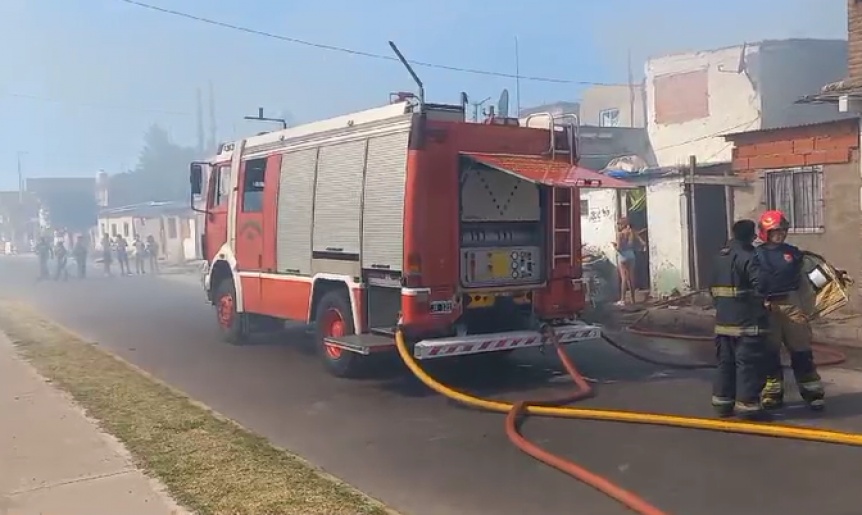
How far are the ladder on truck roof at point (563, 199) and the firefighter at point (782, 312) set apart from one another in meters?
2.57

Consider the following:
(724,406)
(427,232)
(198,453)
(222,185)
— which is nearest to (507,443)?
(724,406)

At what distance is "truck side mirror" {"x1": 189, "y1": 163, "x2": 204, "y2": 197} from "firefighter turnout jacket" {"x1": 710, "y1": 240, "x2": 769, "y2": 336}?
8.15 metres

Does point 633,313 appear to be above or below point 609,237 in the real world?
below

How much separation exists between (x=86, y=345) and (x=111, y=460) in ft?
23.0

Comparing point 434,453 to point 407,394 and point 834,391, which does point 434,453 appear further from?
point 834,391

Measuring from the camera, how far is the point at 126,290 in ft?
84.7

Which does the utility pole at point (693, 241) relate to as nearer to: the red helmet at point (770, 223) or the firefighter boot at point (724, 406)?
the red helmet at point (770, 223)

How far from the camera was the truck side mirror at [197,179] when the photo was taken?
12.7m

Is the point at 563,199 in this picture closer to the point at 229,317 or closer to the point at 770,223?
the point at 770,223

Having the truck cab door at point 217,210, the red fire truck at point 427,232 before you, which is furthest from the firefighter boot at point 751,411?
the truck cab door at point 217,210

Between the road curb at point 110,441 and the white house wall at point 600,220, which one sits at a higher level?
the white house wall at point 600,220

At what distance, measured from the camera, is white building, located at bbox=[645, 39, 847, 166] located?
26266 millimetres

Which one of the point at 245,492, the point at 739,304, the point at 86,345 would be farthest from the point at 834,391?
the point at 86,345

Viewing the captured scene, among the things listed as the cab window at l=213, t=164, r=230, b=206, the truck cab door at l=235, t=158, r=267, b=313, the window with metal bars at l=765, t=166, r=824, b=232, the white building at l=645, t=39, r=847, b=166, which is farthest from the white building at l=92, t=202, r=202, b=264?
the window with metal bars at l=765, t=166, r=824, b=232
